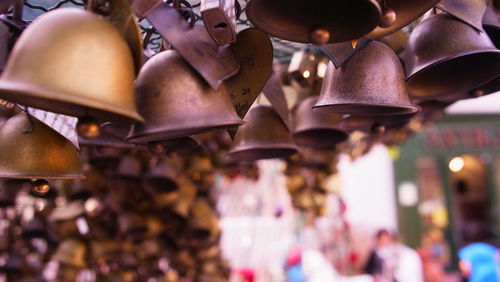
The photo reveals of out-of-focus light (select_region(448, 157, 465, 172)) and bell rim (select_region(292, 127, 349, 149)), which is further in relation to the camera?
out-of-focus light (select_region(448, 157, 465, 172))

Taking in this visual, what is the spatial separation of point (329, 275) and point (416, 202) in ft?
11.7

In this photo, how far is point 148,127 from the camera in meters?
0.80


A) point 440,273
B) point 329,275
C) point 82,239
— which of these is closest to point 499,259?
point 440,273

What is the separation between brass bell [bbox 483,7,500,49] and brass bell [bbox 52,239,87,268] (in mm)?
1897

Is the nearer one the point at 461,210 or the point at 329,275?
the point at 329,275

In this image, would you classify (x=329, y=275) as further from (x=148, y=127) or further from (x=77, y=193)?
(x=148, y=127)

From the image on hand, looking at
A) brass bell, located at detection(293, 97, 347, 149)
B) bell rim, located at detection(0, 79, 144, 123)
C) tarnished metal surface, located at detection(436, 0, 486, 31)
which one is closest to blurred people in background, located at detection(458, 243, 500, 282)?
brass bell, located at detection(293, 97, 347, 149)

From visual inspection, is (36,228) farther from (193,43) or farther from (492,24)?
(492,24)

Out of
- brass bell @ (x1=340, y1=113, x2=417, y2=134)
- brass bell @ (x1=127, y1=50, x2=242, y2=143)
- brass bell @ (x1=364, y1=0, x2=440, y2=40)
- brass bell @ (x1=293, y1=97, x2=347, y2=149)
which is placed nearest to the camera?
brass bell @ (x1=127, y1=50, x2=242, y2=143)

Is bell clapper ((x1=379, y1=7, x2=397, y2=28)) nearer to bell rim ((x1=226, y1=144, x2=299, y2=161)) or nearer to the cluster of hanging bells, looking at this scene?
the cluster of hanging bells

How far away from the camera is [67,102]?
2.47 ft

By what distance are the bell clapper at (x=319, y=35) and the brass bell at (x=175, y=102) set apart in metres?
0.18

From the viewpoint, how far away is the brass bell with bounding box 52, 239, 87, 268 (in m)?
2.23

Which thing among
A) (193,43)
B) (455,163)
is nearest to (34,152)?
(193,43)
